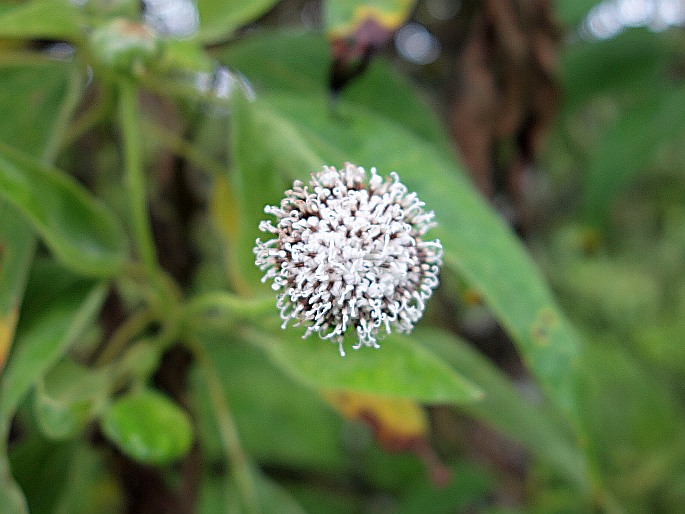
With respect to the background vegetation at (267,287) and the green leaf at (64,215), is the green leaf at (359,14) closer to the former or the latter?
the background vegetation at (267,287)

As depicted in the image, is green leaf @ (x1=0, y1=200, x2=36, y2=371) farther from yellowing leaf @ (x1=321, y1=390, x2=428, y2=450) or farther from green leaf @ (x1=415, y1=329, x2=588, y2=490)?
green leaf @ (x1=415, y1=329, x2=588, y2=490)

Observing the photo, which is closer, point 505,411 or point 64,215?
point 64,215

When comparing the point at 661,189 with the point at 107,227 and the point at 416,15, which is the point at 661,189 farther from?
the point at 107,227

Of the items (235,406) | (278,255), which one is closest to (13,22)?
(278,255)

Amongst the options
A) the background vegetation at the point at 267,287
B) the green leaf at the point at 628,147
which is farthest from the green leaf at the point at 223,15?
the green leaf at the point at 628,147

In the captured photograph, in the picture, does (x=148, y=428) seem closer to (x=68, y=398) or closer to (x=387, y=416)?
(x=68, y=398)

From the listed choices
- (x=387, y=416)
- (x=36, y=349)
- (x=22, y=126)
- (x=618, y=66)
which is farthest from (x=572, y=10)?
(x=36, y=349)
